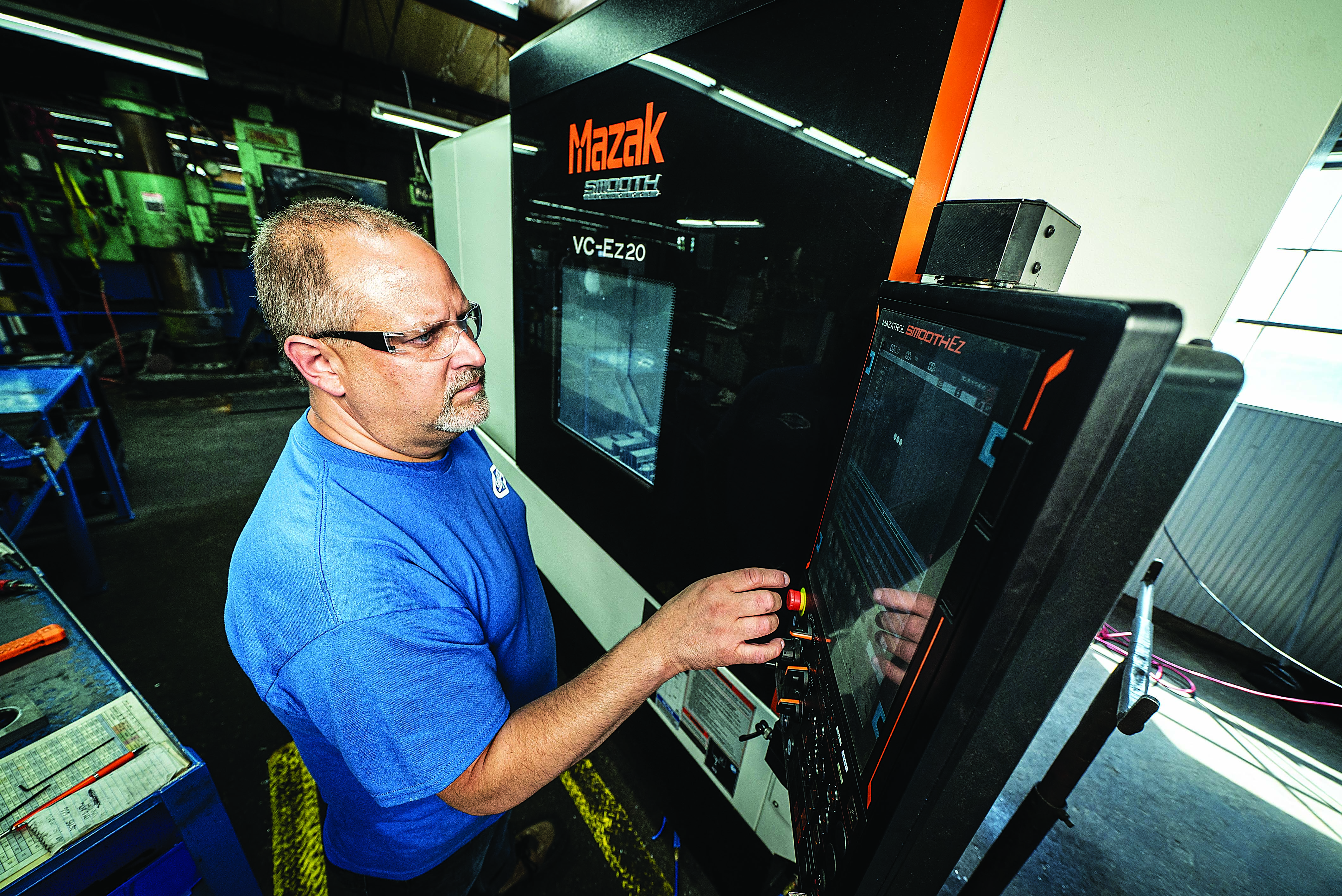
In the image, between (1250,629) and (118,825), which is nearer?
(118,825)

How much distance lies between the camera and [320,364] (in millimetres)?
1007

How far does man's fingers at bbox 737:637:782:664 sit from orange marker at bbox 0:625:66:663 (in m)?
1.86

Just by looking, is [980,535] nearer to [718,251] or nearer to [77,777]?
[718,251]

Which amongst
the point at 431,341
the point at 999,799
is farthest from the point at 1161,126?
the point at 999,799

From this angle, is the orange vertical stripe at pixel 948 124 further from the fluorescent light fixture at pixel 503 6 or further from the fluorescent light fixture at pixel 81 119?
the fluorescent light fixture at pixel 81 119

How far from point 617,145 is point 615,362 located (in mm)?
692

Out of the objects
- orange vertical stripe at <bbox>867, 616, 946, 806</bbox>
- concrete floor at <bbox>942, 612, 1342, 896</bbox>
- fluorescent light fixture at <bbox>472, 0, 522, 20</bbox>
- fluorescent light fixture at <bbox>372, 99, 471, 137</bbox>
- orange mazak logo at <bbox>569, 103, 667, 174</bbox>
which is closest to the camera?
orange vertical stripe at <bbox>867, 616, 946, 806</bbox>

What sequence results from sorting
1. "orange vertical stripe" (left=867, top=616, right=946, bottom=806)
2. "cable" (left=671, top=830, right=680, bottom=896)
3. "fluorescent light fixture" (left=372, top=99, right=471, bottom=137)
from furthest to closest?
"fluorescent light fixture" (left=372, top=99, right=471, bottom=137) < "cable" (left=671, top=830, right=680, bottom=896) < "orange vertical stripe" (left=867, top=616, right=946, bottom=806)

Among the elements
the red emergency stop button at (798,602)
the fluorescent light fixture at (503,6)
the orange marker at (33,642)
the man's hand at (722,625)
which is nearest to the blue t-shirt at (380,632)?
the man's hand at (722,625)

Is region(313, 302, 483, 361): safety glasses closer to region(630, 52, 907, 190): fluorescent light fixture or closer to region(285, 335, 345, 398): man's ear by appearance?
region(285, 335, 345, 398): man's ear

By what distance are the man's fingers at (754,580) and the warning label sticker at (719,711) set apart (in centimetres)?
69

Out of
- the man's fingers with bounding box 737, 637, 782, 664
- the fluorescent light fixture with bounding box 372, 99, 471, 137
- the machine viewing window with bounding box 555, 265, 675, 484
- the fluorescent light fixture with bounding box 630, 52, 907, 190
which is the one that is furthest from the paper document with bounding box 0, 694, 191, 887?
the fluorescent light fixture with bounding box 372, 99, 471, 137

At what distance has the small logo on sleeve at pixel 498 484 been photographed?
133 centimetres

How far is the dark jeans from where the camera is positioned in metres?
1.23
